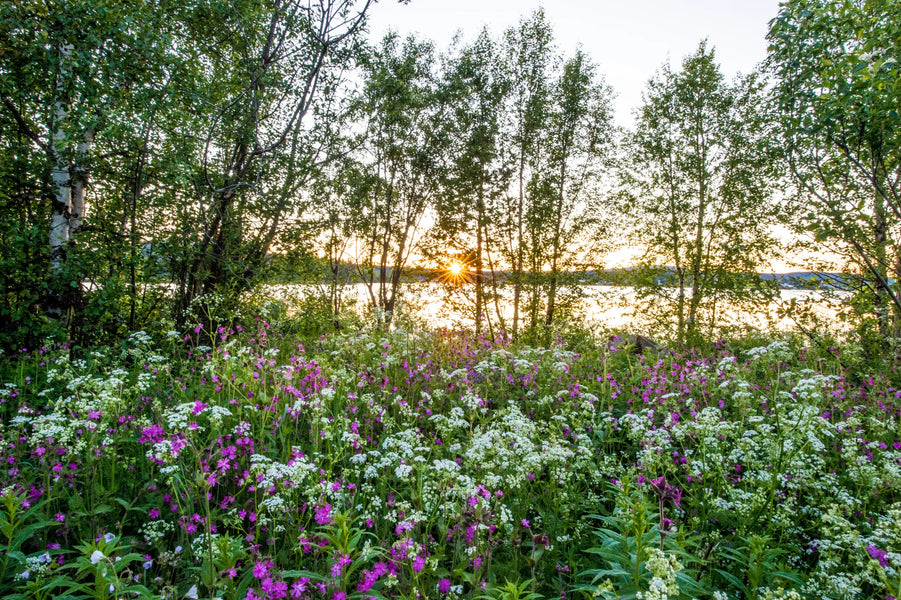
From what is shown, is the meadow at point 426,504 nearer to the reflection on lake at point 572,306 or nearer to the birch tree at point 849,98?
the birch tree at point 849,98

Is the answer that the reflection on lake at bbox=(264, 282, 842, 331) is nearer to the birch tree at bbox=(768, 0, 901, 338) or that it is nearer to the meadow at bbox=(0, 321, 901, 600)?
the birch tree at bbox=(768, 0, 901, 338)

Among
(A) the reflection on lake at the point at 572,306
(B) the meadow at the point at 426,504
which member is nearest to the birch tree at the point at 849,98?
(B) the meadow at the point at 426,504

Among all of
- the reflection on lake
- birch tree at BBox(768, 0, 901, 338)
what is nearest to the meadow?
birch tree at BBox(768, 0, 901, 338)

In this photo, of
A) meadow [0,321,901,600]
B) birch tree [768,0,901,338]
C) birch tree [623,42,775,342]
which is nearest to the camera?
meadow [0,321,901,600]

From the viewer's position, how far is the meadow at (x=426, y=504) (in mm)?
2227

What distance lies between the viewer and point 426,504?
9.10 feet

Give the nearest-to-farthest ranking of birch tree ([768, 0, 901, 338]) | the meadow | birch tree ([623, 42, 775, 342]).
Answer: the meadow → birch tree ([768, 0, 901, 338]) → birch tree ([623, 42, 775, 342])

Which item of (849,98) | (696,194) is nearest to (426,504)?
(849,98)

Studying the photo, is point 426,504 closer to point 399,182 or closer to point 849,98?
point 849,98

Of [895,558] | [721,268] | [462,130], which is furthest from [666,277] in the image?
[895,558]

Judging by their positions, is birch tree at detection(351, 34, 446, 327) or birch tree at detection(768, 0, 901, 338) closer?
birch tree at detection(768, 0, 901, 338)

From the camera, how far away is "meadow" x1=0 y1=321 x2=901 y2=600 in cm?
223

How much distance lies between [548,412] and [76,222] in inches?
314

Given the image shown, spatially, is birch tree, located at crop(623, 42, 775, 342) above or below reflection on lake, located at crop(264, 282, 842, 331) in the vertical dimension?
above
